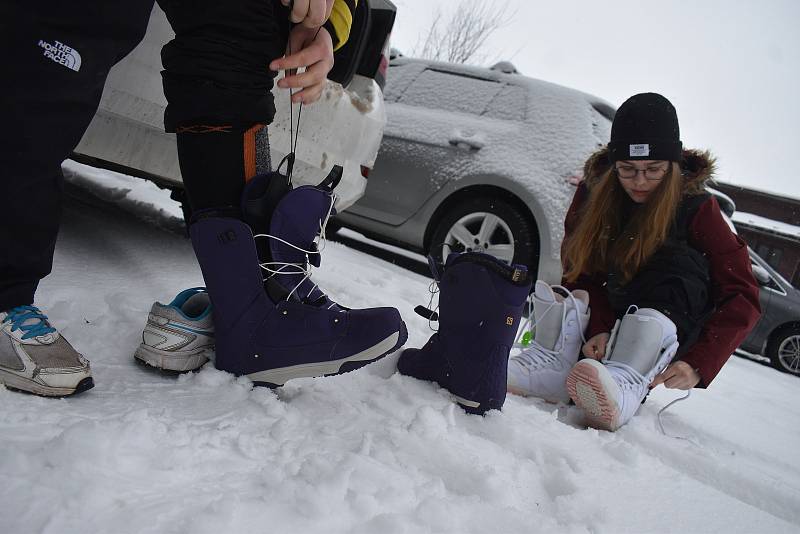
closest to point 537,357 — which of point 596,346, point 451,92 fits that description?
point 596,346

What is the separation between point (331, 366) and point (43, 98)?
67cm

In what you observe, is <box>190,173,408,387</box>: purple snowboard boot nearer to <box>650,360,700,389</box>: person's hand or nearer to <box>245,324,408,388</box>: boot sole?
<box>245,324,408,388</box>: boot sole

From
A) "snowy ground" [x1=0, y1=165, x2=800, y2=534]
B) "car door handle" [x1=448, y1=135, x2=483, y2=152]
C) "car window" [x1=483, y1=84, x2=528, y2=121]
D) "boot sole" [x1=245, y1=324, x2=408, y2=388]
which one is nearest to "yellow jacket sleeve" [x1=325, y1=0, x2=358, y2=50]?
"boot sole" [x1=245, y1=324, x2=408, y2=388]

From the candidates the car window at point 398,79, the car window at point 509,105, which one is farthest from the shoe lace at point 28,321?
the car window at point 398,79

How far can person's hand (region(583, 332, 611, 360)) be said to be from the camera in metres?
1.61

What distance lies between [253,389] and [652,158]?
150 centimetres

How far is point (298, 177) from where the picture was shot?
1907 mm

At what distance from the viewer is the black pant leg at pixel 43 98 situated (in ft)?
2.43

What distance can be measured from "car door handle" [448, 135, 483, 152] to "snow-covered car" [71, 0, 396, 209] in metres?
0.88

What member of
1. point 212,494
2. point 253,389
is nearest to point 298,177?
point 253,389

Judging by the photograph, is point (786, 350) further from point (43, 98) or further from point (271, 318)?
point (43, 98)

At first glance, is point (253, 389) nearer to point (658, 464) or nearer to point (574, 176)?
point (658, 464)

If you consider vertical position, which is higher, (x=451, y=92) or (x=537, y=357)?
(x=451, y=92)

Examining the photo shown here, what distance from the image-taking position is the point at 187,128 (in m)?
0.97
